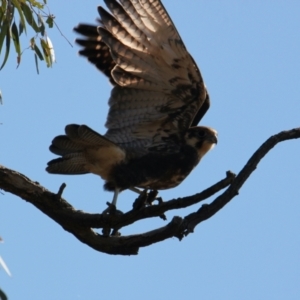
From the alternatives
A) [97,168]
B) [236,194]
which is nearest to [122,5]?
[97,168]

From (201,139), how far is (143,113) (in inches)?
16.1

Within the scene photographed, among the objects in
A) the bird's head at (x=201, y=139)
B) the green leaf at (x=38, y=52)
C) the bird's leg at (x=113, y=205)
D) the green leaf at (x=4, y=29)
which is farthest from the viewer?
the bird's head at (x=201, y=139)

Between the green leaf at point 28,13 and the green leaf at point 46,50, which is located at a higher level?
the green leaf at point 28,13

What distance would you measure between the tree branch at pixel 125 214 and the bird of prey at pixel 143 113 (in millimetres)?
435

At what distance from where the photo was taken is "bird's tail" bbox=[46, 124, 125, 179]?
4.76 meters

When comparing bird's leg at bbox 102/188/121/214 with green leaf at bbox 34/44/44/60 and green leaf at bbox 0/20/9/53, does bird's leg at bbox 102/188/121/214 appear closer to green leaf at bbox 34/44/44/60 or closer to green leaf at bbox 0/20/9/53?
green leaf at bbox 34/44/44/60

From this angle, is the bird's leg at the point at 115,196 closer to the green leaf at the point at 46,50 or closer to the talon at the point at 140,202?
the talon at the point at 140,202

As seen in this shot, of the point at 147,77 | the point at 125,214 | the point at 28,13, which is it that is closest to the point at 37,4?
the point at 28,13

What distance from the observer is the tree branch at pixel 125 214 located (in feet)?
12.3

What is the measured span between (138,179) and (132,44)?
82 centimetres

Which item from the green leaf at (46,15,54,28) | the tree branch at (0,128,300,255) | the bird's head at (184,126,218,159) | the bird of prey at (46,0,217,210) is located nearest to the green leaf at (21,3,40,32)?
the green leaf at (46,15,54,28)

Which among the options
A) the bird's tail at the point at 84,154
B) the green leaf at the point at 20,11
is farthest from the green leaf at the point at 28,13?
the bird's tail at the point at 84,154

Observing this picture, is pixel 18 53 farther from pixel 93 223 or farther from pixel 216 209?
pixel 216 209

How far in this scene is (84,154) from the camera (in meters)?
4.89
